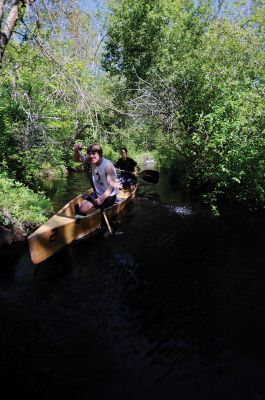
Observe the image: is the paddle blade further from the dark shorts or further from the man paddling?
the man paddling

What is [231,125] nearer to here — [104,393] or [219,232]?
[219,232]

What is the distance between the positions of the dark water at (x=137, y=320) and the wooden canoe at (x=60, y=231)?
33cm

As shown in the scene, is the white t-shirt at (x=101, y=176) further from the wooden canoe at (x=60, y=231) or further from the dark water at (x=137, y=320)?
the dark water at (x=137, y=320)

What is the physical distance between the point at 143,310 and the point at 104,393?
1.66 meters

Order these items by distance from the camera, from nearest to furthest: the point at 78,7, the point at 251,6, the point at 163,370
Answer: the point at 163,370 → the point at 78,7 → the point at 251,6

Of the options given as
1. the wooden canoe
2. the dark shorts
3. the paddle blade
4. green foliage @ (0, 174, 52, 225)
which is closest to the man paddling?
the dark shorts

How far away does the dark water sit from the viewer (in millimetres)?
3490

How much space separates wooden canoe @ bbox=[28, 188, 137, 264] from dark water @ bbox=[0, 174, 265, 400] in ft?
1.08

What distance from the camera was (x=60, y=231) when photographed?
6.20 metres

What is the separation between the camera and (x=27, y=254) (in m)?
6.52

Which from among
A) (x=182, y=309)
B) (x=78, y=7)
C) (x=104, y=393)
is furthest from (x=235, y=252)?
(x=78, y=7)

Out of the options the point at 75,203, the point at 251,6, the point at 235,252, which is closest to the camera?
the point at 235,252

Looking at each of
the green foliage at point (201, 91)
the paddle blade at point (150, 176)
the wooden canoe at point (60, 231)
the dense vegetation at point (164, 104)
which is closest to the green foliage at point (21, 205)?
the dense vegetation at point (164, 104)

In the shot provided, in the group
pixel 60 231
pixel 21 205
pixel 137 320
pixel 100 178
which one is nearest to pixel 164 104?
pixel 100 178
